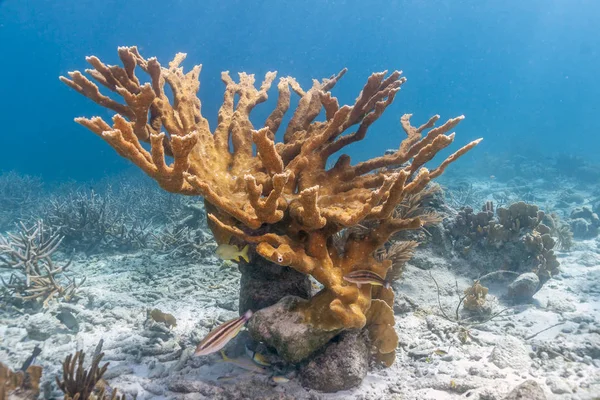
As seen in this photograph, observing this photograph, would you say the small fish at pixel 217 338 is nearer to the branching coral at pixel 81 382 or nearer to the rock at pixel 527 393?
the branching coral at pixel 81 382

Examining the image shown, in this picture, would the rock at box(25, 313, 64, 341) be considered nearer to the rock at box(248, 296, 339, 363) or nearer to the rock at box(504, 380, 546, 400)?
the rock at box(248, 296, 339, 363)

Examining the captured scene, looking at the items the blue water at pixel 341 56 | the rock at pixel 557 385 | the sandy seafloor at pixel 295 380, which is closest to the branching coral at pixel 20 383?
the sandy seafloor at pixel 295 380

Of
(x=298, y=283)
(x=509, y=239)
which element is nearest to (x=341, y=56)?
(x=509, y=239)

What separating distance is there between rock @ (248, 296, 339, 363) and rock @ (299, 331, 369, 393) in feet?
0.39

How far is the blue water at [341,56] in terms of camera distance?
58.8m

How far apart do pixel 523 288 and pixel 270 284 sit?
4351mm

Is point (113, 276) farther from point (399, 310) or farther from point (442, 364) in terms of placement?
point (442, 364)

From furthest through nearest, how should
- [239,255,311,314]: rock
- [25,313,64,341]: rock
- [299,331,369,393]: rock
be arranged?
[25,313,64,341]: rock < [239,255,311,314]: rock < [299,331,369,393]: rock

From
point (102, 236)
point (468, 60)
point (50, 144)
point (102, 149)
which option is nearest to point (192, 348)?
point (102, 236)

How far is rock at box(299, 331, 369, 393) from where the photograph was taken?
9.64 feet

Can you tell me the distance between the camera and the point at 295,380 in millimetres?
3080

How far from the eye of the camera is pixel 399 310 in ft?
15.0

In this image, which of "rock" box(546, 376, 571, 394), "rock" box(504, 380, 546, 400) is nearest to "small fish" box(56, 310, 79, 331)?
"rock" box(504, 380, 546, 400)

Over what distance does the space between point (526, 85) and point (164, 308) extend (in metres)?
164
